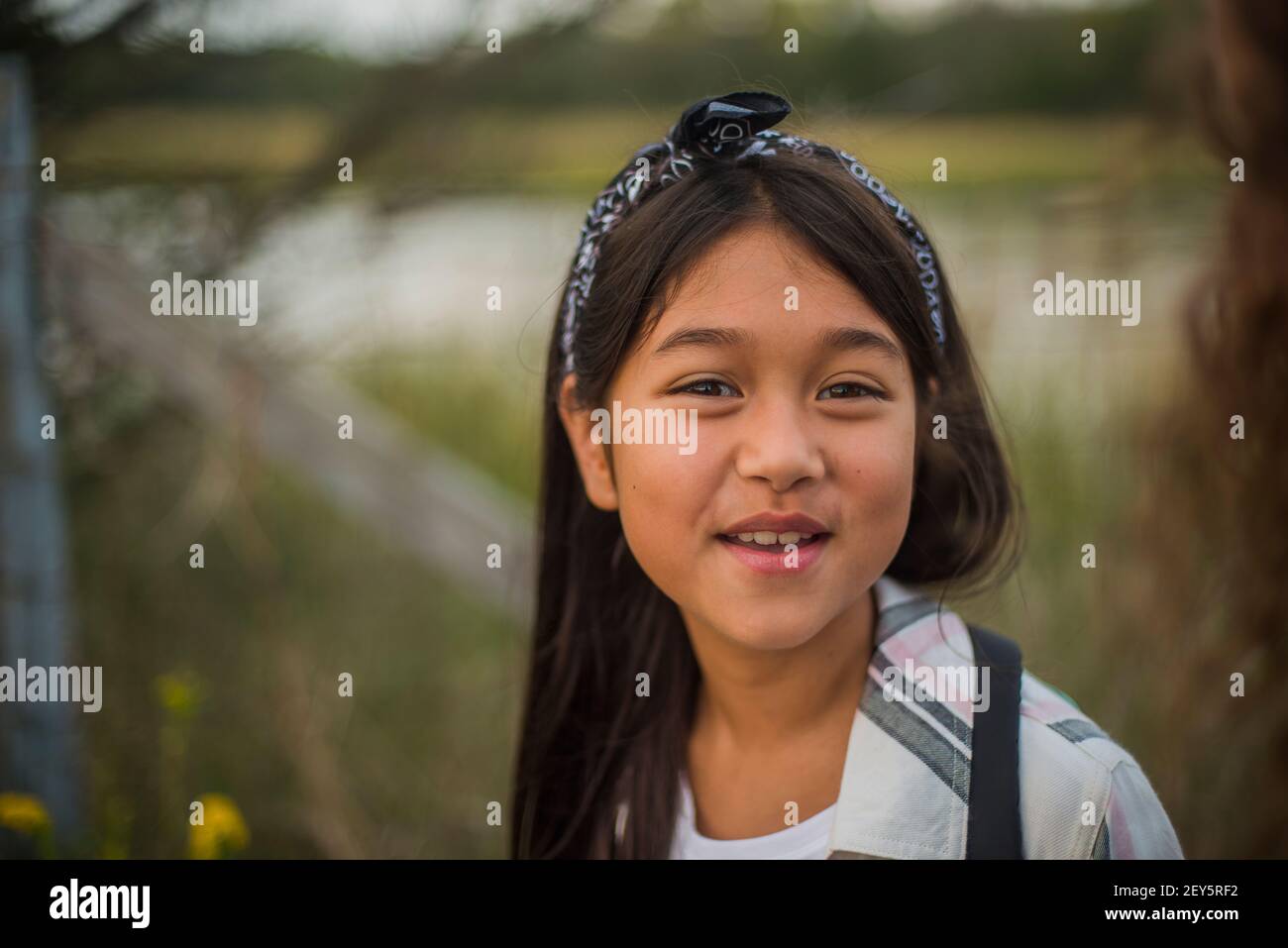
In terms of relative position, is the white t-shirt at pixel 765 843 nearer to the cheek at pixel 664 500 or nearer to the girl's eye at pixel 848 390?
the cheek at pixel 664 500

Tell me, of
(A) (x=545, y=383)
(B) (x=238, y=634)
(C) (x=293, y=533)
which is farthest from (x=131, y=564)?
(A) (x=545, y=383)

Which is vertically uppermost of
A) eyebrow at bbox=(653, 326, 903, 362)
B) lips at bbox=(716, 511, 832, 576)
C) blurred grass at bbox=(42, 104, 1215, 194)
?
blurred grass at bbox=(42, 104, 1215, 194)

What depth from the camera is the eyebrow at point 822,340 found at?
1219mm

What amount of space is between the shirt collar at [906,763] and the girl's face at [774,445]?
5.1 inches

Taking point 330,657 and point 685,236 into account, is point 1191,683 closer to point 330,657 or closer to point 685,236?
point 685,236

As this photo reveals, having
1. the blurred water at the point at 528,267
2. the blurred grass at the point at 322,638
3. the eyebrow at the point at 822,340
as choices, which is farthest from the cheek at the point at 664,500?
the blurred grass at the point at 322,638

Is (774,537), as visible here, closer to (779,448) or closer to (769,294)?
(779,448)

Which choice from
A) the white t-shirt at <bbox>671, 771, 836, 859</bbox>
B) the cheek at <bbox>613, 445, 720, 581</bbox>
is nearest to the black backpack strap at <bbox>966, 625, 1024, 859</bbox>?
the white t-shirt at <bbox>671, 771, 836, 859</bbox>

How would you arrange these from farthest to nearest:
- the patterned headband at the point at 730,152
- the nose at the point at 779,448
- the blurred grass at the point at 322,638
→ the blurred grass at the point at 322,638 < the patterned headband at the point at 730,152 < the nose at the point at 779,448

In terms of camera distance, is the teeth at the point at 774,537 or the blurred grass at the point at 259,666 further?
the blurred grass at the point at 259,666

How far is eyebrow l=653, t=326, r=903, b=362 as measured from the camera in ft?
4.00

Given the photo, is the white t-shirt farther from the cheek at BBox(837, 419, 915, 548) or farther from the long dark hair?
the cheek at BBox(837, 419, 915, 548)

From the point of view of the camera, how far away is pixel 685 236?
1.28 metres

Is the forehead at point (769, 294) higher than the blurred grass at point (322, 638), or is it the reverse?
the forehead at point (769, 294)
